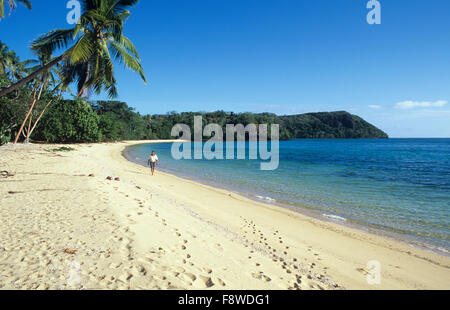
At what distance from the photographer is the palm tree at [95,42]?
866 centimetres

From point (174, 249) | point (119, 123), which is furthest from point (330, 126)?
point (174, 249)

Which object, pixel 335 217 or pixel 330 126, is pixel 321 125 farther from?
pixel 335 217

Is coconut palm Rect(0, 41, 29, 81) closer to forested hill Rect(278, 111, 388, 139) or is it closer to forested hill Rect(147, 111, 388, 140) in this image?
forested hill Rect(147, 111, 388, 140)

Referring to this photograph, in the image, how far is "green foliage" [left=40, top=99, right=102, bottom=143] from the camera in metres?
40.5

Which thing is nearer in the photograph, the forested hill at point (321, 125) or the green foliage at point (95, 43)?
the green foliage at point (95, 43)

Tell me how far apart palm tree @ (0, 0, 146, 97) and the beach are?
16.7 feet

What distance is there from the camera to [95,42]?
9.37 meters

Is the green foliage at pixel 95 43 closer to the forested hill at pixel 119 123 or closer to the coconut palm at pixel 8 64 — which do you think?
the forested hill at pixel 119 123

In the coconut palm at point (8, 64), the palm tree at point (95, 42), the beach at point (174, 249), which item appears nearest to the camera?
the beach at point (174, 249)

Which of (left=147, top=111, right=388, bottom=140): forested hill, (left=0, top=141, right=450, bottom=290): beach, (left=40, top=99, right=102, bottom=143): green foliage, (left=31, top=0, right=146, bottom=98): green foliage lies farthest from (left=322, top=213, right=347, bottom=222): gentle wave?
(left=147, top=111, right=388, bottom=140): forested hill

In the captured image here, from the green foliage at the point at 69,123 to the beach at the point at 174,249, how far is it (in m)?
36.7

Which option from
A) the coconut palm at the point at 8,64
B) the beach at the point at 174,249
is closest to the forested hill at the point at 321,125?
the coconut palm at the point at 8,64

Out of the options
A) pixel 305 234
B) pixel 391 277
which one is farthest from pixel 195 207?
pixel 391 277

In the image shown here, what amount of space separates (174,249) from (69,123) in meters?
47.9
